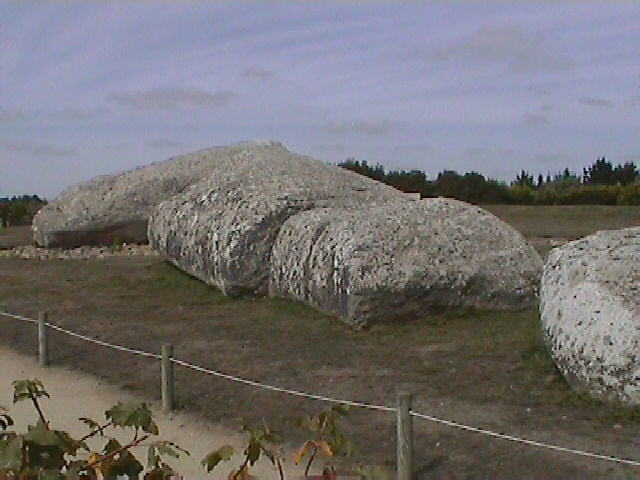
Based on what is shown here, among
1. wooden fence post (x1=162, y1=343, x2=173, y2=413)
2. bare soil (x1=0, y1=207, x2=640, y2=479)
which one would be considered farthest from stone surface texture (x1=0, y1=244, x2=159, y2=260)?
wooden fence post (x1=162, y1=343, x2=173, y2=413)

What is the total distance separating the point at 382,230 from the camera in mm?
10836

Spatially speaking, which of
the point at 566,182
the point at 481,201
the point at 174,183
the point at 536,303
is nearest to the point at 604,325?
the point at 536,303

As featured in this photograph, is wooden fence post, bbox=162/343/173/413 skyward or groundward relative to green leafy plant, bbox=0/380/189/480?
groundward

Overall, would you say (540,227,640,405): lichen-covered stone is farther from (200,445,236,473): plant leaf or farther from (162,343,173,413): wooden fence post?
(200,445,236,473): plant leaf

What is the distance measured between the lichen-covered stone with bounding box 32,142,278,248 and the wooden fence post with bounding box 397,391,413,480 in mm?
15219

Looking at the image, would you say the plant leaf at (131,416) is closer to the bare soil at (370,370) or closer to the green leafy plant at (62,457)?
the green leafy plant at (62,457)

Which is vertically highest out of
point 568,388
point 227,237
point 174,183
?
point 174,183

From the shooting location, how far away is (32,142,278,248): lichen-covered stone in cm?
2047

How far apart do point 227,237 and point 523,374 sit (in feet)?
21.1

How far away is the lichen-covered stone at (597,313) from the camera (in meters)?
6.73

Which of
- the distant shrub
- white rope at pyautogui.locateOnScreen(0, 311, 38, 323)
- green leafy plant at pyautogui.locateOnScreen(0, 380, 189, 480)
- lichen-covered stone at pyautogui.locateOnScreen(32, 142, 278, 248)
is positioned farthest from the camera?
the distant shrub

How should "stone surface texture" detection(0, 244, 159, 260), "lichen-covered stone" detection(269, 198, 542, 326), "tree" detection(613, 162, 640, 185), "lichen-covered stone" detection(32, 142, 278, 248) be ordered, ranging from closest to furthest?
"lichen-covered stone" detection(269, 198, 542, 326)
"stone surface texture" detection(0, 244, 159, 260)
"lichen-covered stone" detection(32, 142, 278, 248)
"tree" detection(613, 162, 640, 185)

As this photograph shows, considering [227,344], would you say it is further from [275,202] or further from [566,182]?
[566,182]

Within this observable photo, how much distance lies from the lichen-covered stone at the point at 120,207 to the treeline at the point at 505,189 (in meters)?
11.1
